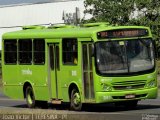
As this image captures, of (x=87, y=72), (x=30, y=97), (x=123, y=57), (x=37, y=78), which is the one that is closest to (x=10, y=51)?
(x=30, y=97)

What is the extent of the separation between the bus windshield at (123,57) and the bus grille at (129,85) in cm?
34

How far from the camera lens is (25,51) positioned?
28.0 m

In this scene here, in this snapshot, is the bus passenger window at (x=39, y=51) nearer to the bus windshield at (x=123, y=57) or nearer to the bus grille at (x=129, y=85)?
the bus windshield at (x=123, y=57)

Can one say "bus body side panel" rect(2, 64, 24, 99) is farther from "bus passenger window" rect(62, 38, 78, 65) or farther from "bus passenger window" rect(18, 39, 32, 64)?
"bus passenger window" rect(62, 38, 78, 65)

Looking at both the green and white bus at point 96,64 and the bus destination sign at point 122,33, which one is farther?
the bus destination sign at point 122,33

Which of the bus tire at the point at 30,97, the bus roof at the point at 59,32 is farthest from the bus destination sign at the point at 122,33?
the bus tire at the point at 30,97

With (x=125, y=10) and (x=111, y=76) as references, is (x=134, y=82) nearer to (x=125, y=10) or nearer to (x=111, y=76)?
(x=111, y=76)

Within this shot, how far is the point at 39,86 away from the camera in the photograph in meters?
27.5

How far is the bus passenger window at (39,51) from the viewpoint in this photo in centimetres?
2691

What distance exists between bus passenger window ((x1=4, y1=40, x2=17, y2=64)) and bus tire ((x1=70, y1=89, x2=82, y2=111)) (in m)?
4.36

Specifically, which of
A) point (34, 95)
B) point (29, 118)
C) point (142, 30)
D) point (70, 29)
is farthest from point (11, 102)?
point (29, 118)

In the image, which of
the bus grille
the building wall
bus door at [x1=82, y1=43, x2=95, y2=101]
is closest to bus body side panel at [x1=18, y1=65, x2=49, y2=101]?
bus door at [x1=82, y1=43, x2=95, y2=101]

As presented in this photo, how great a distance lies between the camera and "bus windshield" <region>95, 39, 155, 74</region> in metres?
23.8

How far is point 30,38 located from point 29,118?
8.41 m
